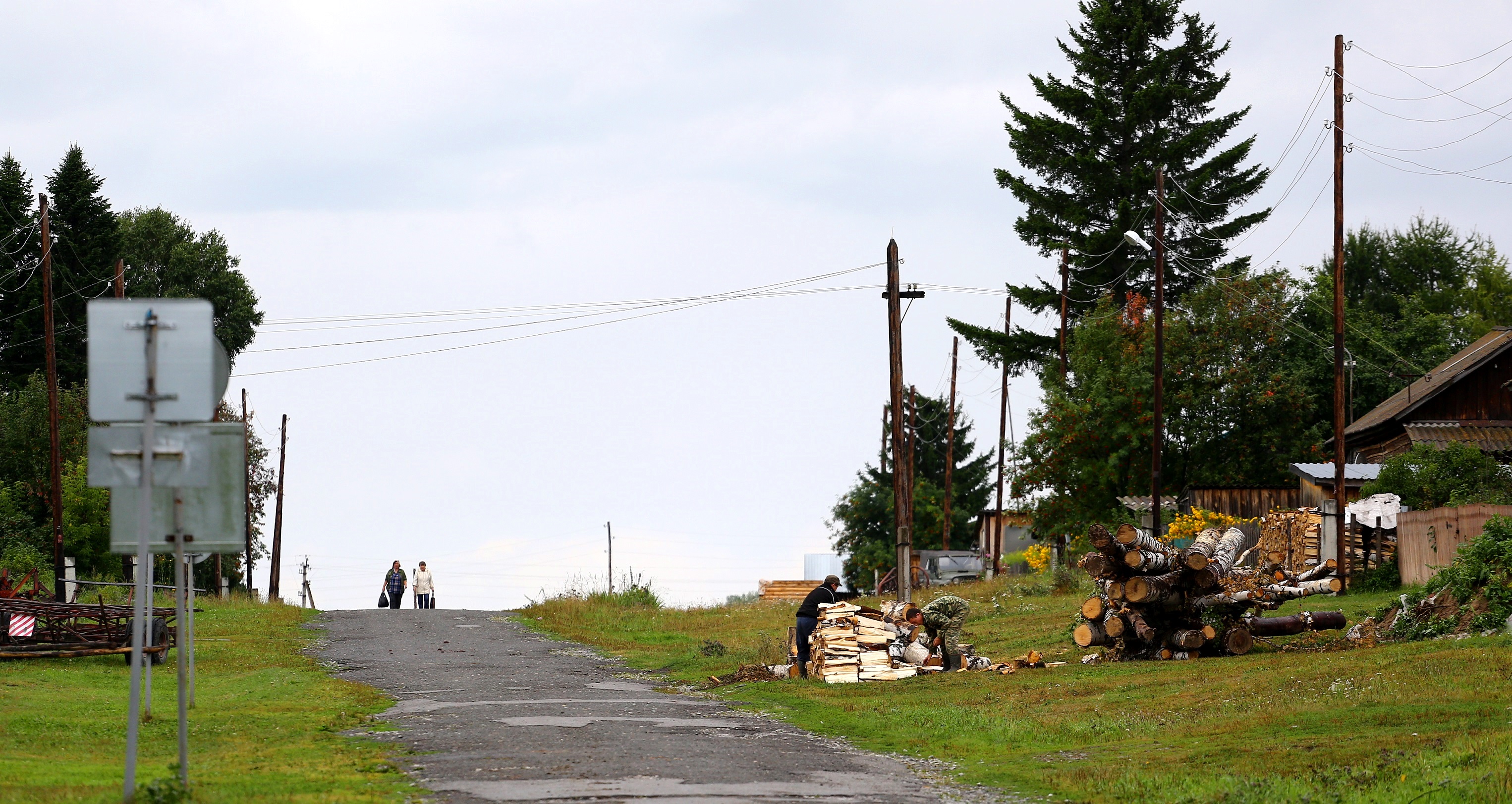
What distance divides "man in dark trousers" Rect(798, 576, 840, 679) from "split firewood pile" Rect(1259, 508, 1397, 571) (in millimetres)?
13701

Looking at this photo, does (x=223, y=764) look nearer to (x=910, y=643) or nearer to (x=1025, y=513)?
(x=910, y=643)

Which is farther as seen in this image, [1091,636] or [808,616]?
[1091,636]

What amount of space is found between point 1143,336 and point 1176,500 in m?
5.57

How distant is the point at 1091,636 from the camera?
2397cm

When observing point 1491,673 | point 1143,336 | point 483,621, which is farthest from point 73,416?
point 1491,673

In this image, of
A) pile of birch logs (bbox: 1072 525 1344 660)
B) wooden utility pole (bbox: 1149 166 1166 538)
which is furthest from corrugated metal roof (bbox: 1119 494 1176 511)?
pile of birch logs (bbox: 1072 525 1344 660)

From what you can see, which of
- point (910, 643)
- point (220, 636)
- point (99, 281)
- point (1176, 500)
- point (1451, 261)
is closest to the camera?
point (910, 643)

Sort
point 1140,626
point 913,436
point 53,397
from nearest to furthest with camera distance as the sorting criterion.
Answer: point 1140,626 < point 53,397 < point 913,436

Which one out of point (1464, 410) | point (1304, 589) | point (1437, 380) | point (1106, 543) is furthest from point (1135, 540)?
point (1437, 380)

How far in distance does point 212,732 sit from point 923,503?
188 feet

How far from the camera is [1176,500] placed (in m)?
47.4

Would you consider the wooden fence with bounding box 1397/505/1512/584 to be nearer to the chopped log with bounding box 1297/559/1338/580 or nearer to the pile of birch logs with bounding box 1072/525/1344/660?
the chopped log with bounding box 1297/559/1338/580

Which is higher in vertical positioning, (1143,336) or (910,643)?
(1143,336)

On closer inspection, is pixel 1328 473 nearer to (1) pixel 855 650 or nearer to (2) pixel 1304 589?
(2) pixel 1304 589
